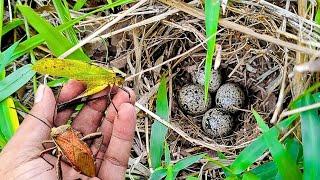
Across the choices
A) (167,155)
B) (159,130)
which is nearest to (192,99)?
(159,130)

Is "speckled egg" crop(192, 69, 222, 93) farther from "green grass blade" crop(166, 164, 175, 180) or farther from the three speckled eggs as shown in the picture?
"green grass blade" crop(166, 164, 175, 180)

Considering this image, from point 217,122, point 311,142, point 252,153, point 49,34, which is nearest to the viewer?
point 311,142

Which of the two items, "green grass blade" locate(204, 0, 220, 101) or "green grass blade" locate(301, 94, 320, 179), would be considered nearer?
"green grass blade" locate(301, 94, 320, 179)

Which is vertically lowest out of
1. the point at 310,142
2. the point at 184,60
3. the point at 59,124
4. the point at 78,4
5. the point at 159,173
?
the point at 159,173

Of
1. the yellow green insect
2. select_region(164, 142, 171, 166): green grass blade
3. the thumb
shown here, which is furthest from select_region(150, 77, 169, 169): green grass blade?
the thumb

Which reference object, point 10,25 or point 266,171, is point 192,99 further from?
point 10,25

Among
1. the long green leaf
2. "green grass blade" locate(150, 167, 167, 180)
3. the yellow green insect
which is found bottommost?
"green grass blade" locate(150, 167, 167, 180)

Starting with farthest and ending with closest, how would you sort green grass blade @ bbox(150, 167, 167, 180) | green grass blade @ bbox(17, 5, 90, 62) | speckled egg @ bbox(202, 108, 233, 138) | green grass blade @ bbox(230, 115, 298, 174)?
1. speckled egg @ bbox(202, 108, 233, 138)
2. green grass blade @ bbox(17, 5, 90, 62)
3. green grass blade @ bbox(150, 167, 167, 180)
4. green grass blade @ bbox(230, 115, 298, 174)
